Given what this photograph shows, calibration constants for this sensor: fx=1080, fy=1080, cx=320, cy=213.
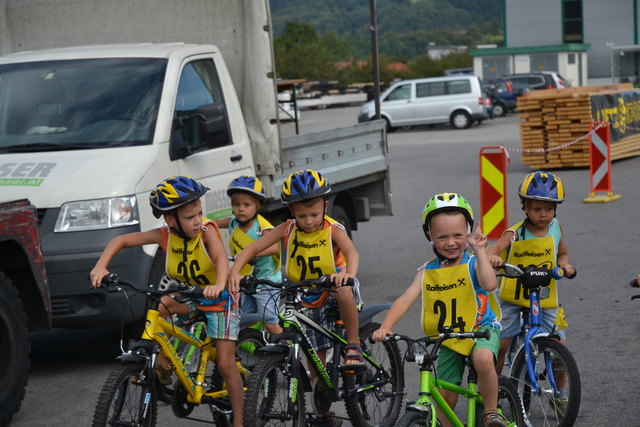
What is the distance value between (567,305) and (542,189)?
13.1 feet

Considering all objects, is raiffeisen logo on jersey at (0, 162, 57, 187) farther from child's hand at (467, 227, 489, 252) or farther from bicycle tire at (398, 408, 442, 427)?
bicycle tire at (398, 408, 442, 427)

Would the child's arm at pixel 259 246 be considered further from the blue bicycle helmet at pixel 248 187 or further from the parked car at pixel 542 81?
the parked car at pixel 542 81

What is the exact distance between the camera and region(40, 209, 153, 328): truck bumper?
24.7ft

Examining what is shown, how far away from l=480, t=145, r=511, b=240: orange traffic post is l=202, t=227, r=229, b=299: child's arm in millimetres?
5638

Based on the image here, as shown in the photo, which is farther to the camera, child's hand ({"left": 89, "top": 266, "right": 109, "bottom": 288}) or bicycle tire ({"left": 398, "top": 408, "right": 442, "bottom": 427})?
child's hand ({"left": 89, "top": 266, "right": 109, "bottom": 288})

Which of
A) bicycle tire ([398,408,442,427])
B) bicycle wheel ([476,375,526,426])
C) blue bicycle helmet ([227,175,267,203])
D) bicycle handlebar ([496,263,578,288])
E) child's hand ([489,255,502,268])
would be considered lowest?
bicycle wheel ([476,375,526,426])

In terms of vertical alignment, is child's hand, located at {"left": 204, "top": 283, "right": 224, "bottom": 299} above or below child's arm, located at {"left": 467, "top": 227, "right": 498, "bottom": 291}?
below

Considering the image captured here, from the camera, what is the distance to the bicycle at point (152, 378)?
5191 mm

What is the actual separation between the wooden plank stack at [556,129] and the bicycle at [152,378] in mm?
16591

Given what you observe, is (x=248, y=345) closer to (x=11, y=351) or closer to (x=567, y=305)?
(x=11, y=351)

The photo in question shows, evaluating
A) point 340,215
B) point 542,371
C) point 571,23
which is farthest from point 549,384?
point 571,23

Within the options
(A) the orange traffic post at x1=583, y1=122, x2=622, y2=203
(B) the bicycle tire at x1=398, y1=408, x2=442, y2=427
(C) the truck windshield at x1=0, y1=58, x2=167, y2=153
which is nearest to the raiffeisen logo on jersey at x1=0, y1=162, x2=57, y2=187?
(C) the truck windshield at x1=0, y1=58, x2=167, y2=153

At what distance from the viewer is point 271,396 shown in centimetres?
547

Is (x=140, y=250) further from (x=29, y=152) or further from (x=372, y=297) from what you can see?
(x=372, y=297)
